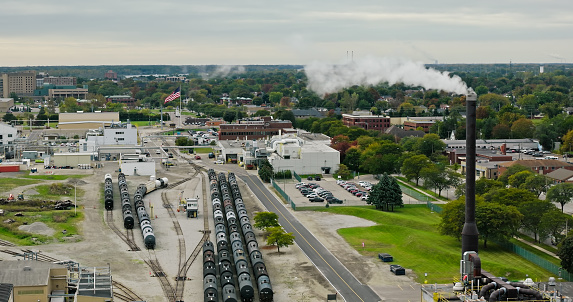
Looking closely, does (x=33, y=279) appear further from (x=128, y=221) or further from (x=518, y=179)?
(x=518, y=179)

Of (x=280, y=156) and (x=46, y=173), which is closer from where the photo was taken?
(x=46, y=173)

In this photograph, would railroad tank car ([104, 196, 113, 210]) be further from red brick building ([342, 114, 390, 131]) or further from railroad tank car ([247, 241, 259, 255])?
red brick building ([342, 114, 390, 131])

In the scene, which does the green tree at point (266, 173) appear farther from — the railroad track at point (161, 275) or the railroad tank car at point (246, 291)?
the railroad tank car at point (246, 291)

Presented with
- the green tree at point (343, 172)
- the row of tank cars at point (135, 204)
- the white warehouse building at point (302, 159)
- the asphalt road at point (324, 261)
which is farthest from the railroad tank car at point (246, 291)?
the green tree at point (343, 172)

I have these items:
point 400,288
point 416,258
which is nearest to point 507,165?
point 416,258

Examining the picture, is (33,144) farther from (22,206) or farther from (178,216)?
(178,216)

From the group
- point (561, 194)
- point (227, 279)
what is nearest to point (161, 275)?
point (227, 279)

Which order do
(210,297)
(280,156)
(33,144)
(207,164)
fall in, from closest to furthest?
(210,297) → (280,156) → (207,164) → (33,144)
